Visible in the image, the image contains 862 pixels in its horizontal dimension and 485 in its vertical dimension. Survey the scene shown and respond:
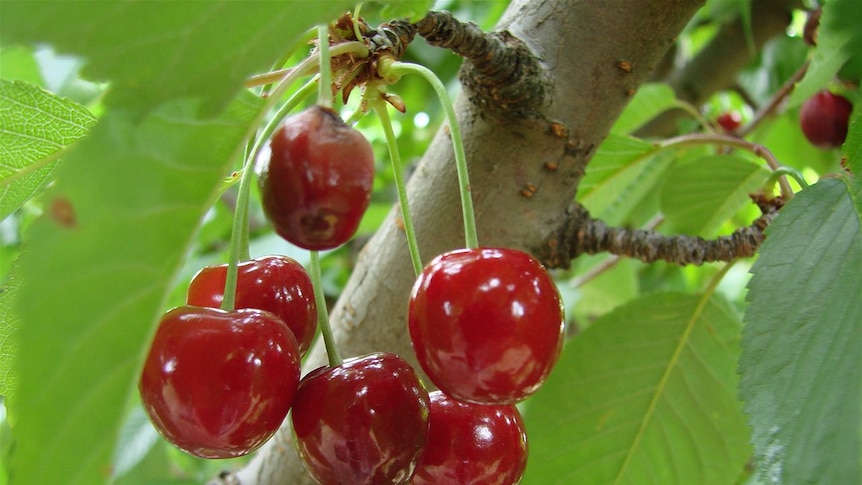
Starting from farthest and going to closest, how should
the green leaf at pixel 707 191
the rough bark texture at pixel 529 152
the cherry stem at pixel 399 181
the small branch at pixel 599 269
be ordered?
1. the small branch at pixel 599 269
2. the green leaf at pixel 707 191
3. the rough bark texture at pixel 529 152
4. the cherry stem at pixel 399 181

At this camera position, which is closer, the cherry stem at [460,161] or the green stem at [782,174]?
the cherry stem at [460,161]

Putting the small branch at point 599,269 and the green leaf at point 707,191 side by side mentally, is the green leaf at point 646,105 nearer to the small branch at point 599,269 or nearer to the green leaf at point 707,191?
the small branch at point 599,269

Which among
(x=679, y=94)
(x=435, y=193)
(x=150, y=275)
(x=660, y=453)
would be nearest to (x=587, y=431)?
(x=660, y=453)

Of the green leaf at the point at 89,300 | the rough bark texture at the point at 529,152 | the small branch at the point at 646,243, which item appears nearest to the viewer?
the green leaf at the point at 89,300

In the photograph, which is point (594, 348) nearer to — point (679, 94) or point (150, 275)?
point (150, 275)

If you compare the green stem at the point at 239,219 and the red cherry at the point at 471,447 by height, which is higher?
the green stem at the point at 239,219

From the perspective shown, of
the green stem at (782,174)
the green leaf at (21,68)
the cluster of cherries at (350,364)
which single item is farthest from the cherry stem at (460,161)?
the green leaf at (21,68)

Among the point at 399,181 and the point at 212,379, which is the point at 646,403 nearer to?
the point at 399,181
